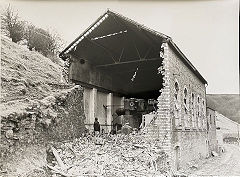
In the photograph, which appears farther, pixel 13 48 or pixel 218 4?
pixel 13 48

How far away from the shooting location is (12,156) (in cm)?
742

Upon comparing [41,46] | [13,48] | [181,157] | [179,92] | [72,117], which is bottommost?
[181,157]

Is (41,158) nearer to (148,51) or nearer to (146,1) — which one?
(146,1)

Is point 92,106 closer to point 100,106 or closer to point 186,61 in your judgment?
point 100,106

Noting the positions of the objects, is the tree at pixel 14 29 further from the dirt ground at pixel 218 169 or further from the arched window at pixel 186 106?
the dirt ground at pixel 218 169

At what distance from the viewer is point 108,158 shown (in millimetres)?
8961

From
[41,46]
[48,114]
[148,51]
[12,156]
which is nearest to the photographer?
[12,156]

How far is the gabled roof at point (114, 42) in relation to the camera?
1130 centimetres

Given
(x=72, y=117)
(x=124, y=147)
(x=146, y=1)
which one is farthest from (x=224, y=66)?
(x=72, y=117)

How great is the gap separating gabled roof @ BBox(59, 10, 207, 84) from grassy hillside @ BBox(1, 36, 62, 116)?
1.76m

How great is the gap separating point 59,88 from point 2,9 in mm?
4451

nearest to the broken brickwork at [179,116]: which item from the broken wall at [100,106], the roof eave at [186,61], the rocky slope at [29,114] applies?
the roof eave at [186,61]

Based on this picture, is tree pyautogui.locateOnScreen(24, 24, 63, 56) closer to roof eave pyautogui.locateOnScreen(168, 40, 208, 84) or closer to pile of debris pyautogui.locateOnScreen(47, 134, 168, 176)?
roof eave pyautogui.locateOnScreen(168, 40, 208, 84)

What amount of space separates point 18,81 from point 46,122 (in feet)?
6.67
